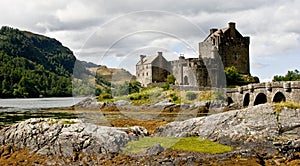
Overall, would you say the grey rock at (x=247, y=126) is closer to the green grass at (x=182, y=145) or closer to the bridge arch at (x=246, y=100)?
the green grass at (x=182, y=145)

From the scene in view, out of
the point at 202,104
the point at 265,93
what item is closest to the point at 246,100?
the point at 202,104

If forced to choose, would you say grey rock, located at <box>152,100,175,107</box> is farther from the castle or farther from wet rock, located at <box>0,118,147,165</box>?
wet rock, located at <box>0,118,147,165</box>

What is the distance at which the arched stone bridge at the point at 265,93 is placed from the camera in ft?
98.7

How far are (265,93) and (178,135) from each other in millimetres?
20647

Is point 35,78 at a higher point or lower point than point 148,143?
higher

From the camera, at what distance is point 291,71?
60.2 meters

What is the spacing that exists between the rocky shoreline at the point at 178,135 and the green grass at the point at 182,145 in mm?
341

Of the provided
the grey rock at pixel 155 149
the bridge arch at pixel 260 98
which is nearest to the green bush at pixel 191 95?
the bridge arch at pixel 260 98

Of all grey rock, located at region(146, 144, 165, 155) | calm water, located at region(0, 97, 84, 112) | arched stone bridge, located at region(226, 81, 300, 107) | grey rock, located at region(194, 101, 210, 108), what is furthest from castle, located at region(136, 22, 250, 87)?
grey rock, located at region(146, 144, 165, 155)

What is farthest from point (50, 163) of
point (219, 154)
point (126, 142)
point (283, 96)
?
point (283, 96)

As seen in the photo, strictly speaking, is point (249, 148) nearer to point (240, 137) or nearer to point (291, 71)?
point (240, 137)

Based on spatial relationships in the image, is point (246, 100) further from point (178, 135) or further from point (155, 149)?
point (155, 149)

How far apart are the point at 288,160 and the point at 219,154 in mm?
2256

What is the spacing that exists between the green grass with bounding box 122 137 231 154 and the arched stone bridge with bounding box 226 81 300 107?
16.5 m
